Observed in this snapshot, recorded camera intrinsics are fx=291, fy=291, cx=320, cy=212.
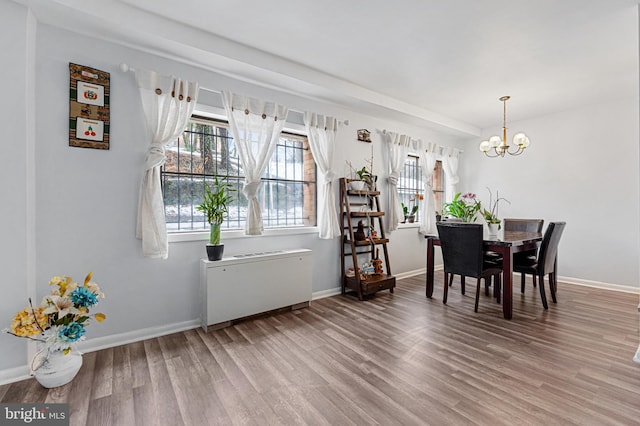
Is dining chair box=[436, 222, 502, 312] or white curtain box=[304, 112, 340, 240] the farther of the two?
white curtain box=[304, 112, 340, 240]

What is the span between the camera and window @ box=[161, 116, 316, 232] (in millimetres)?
2895

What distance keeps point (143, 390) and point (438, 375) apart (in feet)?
6.32

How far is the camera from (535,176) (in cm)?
491

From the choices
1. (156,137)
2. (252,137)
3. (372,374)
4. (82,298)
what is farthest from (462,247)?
(82,298)

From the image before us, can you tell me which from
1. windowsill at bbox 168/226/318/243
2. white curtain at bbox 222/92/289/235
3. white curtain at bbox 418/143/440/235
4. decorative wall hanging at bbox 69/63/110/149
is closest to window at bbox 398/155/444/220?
white curtain at bbox 418/143/440/235

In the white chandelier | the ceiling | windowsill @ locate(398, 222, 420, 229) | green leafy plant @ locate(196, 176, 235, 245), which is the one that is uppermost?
the ceiling

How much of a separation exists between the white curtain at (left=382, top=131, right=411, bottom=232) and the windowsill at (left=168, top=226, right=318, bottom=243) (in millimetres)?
1396

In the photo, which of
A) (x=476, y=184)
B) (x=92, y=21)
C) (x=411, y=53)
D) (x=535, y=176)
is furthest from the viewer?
(x=476, y=184)

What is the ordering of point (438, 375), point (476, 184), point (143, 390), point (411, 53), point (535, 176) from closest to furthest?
point (143, 390) → point (438, 375) → point (411, 53) → point (535, 176) → point (476, 184)

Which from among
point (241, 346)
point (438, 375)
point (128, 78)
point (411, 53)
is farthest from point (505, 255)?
point (128, 78)

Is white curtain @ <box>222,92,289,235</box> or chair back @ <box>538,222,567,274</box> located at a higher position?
white curtain @ <box>222,92,289,235</box>

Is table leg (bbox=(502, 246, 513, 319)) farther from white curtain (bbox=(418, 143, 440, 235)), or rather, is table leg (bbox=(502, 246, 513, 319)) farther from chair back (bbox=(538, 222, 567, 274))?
white curtain (bbox=(418, 143, 440, 235))

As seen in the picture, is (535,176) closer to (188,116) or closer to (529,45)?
(529,45)

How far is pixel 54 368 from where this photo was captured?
186 cm
